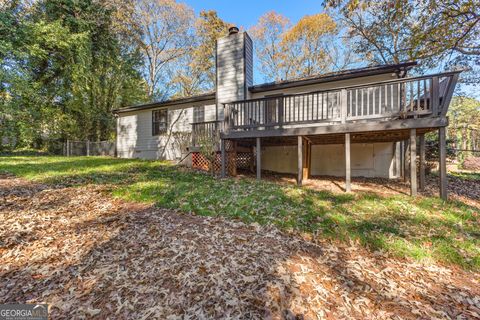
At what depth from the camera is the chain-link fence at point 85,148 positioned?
16.1 m

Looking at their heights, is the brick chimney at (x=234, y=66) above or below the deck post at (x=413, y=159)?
above

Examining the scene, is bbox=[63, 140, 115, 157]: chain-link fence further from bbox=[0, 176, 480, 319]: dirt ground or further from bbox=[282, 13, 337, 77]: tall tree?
bbox=[282, 13, 337, 77]: tall tree

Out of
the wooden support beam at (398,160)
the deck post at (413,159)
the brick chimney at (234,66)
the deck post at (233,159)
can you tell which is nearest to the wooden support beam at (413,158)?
the deck post at (413,159)

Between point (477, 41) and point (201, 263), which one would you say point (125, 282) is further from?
point (477, 41)

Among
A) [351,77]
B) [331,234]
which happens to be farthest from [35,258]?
[351,77]

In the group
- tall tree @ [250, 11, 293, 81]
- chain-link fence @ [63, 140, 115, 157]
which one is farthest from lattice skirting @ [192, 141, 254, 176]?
tall tree @ [250, 11, 293, 81]

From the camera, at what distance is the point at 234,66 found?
10.4 metres

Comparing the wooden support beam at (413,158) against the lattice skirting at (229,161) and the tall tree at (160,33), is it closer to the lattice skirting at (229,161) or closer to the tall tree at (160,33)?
the lattice skirting at (229,161)

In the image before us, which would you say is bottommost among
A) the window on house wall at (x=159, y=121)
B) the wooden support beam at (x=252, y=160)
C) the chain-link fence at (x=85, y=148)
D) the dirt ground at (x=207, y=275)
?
the dirt ground at (x=207, y=275)

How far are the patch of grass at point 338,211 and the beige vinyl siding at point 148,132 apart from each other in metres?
6.01

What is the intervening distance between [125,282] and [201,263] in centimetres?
93

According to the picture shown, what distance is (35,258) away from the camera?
3178 millimetres

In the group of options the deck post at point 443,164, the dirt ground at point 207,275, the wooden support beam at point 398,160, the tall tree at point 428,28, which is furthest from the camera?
the wooden support beam at point 398,160

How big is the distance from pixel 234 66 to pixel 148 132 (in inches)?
271
